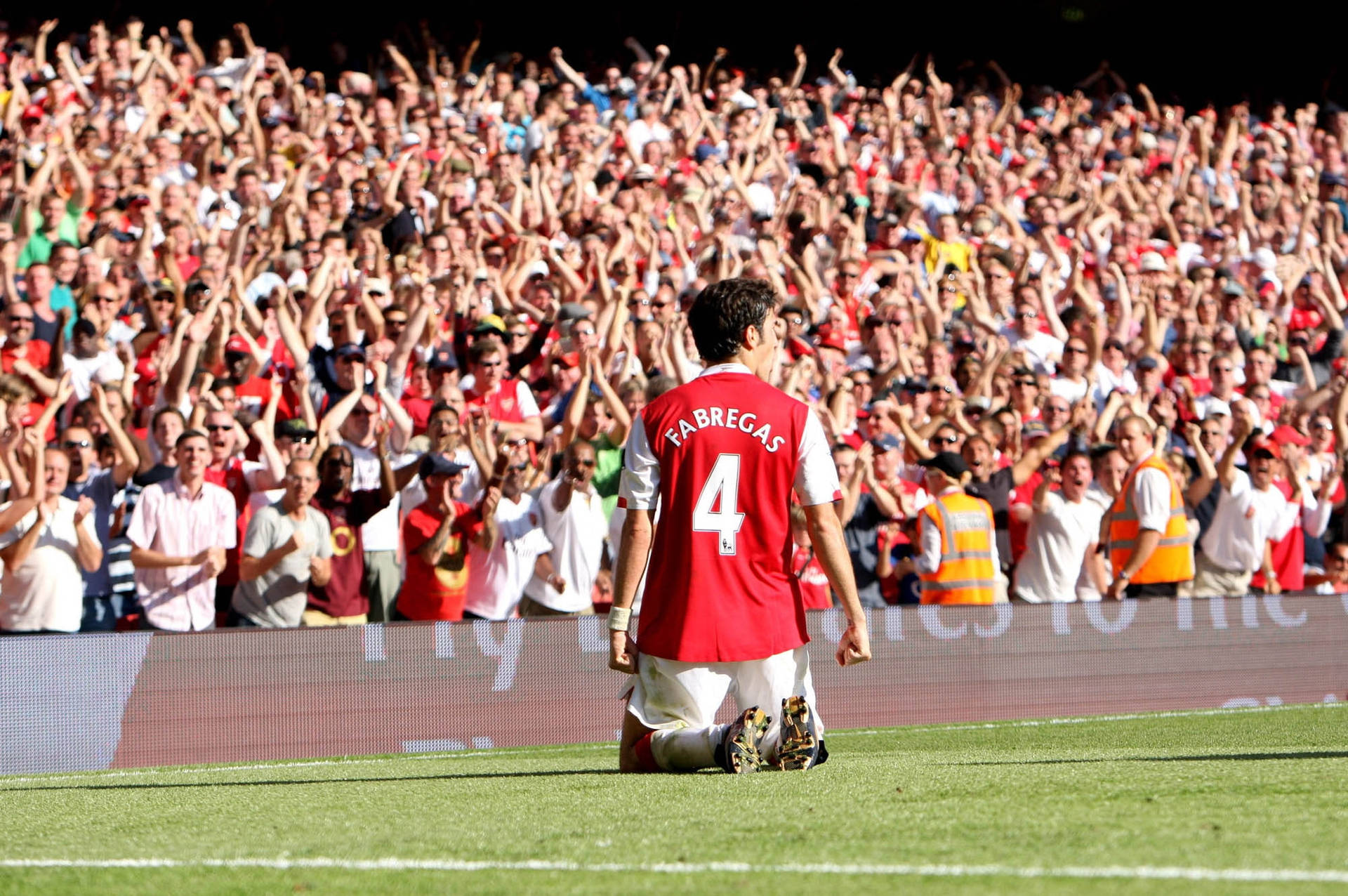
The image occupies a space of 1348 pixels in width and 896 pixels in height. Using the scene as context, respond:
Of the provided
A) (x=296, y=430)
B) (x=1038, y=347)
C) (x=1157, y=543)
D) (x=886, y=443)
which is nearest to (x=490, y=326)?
(x=296, y=430)

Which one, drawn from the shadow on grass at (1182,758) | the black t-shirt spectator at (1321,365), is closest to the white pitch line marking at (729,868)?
the shadow on grass at (1182,758)

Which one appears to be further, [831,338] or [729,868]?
[831,338]

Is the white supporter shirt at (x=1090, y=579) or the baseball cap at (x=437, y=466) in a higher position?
the baseball cap at (x=437, y=466)

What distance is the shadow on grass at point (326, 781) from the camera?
6973 mm

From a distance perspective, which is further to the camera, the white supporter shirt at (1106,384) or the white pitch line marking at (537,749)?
the white supporter shirt at (1106,384)

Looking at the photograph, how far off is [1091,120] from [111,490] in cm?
1814

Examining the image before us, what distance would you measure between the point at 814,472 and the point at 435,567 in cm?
501

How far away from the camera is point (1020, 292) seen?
1614 cm

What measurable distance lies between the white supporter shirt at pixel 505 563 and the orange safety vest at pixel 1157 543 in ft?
13.1

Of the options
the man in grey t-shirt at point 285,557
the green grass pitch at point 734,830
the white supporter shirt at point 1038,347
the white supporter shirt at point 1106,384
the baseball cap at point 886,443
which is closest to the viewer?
the green grass pitch at point 734,830

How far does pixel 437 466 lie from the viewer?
1074cm

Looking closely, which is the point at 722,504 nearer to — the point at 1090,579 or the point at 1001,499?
the point at 1001,499

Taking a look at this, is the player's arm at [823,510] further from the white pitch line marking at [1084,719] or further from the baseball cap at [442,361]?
the baseball cap at [442,361]

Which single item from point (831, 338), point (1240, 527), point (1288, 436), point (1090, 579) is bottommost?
point (1090, 579)
